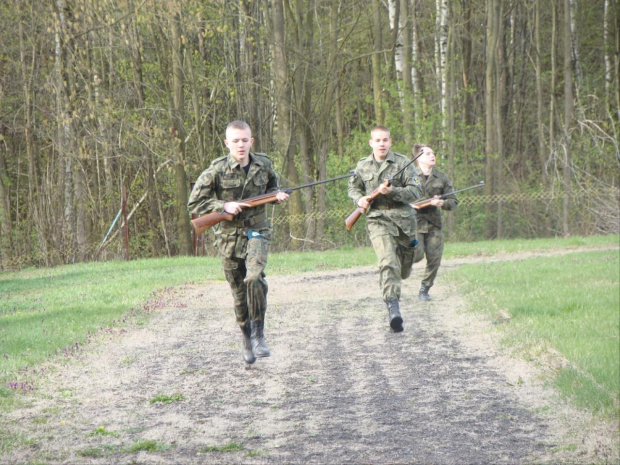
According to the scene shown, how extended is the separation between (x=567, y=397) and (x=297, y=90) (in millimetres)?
19763

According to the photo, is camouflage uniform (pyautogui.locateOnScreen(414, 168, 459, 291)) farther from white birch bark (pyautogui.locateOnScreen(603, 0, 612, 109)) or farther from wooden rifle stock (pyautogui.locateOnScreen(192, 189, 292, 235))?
white birch bark (pyautogui.locateOnScreen(603, 0, 612, 109))

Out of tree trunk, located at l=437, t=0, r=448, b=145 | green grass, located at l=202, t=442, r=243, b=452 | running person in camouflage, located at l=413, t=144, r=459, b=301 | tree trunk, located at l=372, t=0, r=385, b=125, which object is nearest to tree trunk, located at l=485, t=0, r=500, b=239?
tree trunk, located at l=437, t=0, r=448, b=145

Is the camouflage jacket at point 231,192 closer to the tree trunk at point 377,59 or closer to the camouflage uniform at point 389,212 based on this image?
the camouflage uniform at point 389,212

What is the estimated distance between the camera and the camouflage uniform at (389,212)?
9.12 metres

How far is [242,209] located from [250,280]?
0.61 meters

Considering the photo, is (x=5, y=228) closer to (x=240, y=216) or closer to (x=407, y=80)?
(x=407, y=80)

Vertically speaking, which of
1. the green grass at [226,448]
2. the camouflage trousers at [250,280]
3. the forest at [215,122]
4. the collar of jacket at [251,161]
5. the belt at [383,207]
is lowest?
the green grass at [226,448]

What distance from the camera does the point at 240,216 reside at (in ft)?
25.1

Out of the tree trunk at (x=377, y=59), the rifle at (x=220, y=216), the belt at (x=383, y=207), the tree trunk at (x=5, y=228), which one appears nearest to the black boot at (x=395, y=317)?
the belt at (x=383, y=207)

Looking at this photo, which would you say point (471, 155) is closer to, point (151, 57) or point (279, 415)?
point (151, 57)

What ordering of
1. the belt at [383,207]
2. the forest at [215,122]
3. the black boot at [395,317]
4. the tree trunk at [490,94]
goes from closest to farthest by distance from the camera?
the black boot at [395,317]
the belt at [383,207]
the forest at [215,122]
the tree trunk at [490,94]

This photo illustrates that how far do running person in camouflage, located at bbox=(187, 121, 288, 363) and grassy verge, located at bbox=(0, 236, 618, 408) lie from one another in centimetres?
197

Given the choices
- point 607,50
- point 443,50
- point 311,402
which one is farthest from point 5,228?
point 607,50

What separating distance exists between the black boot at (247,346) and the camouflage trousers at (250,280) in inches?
2.2
